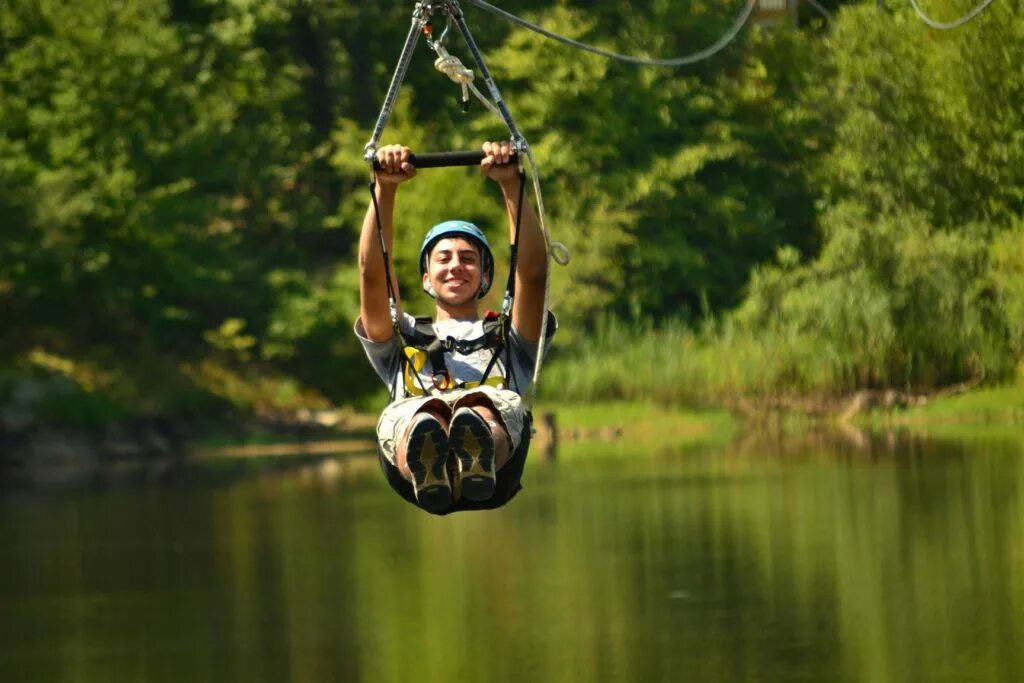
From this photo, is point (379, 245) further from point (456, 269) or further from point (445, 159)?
point (445, 159)

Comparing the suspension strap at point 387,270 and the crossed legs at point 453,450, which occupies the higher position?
the suspension strap at point 387,270

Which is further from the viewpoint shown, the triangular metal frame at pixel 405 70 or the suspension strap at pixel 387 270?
the suspension strap at pixel 387 270

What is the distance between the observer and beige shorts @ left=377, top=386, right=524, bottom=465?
9586 mm

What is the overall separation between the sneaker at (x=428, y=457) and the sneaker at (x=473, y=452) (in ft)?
0.18

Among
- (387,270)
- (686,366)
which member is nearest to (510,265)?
(387,270)

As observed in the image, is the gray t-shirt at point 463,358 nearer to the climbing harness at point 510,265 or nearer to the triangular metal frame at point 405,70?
the climbing harness at point 510,265

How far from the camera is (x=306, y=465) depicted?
38938mm

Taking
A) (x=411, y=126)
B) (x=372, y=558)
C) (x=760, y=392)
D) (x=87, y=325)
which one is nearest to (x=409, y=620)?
(x=372, y=558)

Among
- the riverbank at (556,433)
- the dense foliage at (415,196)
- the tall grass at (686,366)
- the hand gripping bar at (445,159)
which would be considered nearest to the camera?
the hand gripping bar at (445,159)

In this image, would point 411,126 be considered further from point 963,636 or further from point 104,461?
point 963,636

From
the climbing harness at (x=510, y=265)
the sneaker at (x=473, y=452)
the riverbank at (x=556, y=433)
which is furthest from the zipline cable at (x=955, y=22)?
the sneaker at (x=473, y=452)

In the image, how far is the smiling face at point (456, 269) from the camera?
32.4 ft

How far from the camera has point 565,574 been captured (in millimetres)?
32375

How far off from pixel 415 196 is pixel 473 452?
3598 cm
